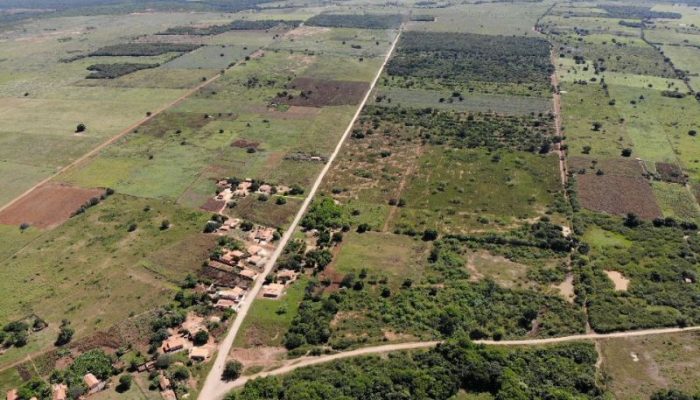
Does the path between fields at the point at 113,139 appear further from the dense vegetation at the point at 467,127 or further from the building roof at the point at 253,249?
the dense vegetation at the point at 467,127

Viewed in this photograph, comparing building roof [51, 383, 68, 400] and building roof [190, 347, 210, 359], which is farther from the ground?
building roof [51, 383, 68, 400]

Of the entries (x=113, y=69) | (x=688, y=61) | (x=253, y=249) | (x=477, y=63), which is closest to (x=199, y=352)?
(x=253, y=249)

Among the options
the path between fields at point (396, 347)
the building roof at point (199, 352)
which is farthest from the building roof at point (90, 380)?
the path between fields at point (396, 347)

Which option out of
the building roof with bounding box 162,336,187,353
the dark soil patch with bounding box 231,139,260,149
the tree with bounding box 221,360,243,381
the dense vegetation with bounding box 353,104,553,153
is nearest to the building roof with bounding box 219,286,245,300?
the building roof with bounding box 162,336,187,353

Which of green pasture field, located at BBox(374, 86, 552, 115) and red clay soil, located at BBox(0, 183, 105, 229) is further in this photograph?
green pasture field, located at BBox(374, 86, 552, 115)

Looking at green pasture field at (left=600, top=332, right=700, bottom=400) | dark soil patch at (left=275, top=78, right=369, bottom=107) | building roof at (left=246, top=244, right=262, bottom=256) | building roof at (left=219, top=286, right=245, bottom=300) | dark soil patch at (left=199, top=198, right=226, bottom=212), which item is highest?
dark soil patch at (left=275, top=78, right=369, bottom=107)

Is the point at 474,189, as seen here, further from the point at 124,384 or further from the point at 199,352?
the point at 124,384

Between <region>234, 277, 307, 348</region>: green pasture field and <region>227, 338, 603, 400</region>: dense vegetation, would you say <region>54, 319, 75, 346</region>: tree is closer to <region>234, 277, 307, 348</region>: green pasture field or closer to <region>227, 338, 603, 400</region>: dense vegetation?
<region>234, 277, 307, 348</region>: green pasture field
